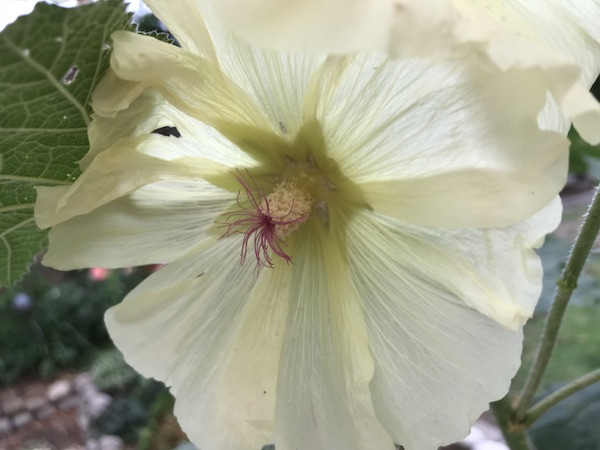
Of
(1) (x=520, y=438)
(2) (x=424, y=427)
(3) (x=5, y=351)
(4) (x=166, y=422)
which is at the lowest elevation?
(3) (x=5, y=351)

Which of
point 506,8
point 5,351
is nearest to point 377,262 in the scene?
point 506,8

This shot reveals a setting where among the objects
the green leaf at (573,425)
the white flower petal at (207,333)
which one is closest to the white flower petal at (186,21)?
the white flower petal at (207,333)

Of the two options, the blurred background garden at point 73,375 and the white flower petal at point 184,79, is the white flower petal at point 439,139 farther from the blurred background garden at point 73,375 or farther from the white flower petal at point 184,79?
the blurred background garden at point 73,375

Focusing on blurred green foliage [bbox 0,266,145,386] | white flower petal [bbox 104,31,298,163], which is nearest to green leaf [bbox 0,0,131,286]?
white flower petal [bbox 104,31,298,163]

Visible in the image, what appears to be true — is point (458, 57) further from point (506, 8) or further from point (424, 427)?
point (424, 427)

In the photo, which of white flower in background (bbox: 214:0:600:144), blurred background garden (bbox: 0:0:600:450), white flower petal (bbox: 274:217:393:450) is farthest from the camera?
blurred background garden (bbox: 0:0:600:450)

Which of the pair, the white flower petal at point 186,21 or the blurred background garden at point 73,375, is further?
the blurred background garden at point 73,375

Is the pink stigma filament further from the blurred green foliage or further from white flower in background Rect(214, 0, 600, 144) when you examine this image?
the blurred green foliage
